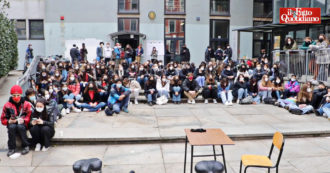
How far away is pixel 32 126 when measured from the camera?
774 cm

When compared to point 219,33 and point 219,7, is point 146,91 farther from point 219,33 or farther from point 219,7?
point 219,7

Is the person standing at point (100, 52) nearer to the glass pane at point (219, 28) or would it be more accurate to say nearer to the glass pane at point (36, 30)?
the glass pane at point (36, 30)

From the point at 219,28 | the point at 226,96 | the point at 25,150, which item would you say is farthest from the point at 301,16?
the point at 25,150

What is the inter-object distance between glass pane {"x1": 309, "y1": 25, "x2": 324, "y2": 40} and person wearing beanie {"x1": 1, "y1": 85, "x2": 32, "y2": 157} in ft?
47.6

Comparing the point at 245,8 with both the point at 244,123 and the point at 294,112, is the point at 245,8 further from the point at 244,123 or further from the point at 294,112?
the point at 244,123

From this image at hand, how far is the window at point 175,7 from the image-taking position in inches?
903

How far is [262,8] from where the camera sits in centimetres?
2414

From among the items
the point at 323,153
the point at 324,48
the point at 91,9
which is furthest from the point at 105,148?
the point at 91,9

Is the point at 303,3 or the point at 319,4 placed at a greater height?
the point at 303,3

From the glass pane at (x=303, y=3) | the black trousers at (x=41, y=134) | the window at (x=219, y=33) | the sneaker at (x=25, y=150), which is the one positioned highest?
the glass pane at (x=303, y=3)

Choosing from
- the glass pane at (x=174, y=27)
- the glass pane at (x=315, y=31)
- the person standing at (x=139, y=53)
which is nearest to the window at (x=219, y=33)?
the glass pane at (x=174, y=27)

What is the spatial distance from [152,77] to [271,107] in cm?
515

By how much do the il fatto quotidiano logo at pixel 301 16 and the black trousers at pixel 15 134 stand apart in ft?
44.9

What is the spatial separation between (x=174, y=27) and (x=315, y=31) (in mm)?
10099
